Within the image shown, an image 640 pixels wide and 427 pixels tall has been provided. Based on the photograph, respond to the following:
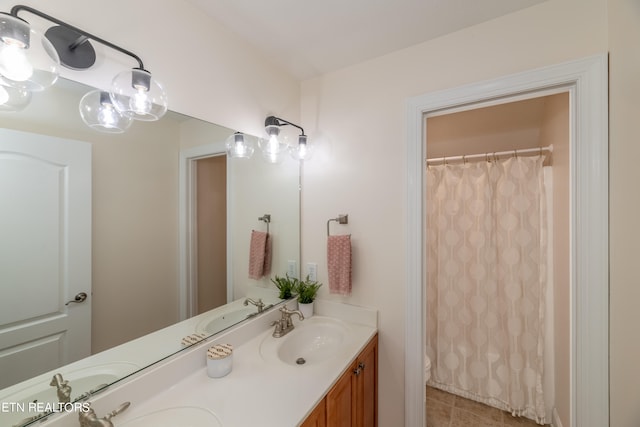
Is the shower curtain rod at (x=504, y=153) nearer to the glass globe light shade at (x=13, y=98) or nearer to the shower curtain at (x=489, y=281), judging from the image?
the shower curtain at (x=489, y=281)

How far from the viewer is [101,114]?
86cm

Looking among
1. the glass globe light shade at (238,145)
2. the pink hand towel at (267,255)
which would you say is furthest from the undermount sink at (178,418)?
the glass globe light shade at (238,145)

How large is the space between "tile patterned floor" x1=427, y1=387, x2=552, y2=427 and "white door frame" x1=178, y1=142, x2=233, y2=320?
1965 millimetres

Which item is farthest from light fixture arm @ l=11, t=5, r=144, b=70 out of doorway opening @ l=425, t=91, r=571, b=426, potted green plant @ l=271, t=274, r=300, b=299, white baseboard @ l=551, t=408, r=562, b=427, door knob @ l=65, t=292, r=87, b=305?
white baseboard @ l=551, t=408, r=562, b=427

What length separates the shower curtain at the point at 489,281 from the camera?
74.0 inches

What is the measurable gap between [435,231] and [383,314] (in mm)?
1107

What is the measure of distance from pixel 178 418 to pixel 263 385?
297 mm

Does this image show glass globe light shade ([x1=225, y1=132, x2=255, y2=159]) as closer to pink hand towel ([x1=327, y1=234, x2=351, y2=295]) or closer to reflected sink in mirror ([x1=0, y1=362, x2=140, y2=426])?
pink hand towel ([x1=327, y1=234, x2=351, y2=295])

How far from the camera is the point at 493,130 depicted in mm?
2301

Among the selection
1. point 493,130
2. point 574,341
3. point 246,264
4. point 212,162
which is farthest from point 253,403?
point 493,130

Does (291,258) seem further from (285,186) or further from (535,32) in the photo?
(535,32)

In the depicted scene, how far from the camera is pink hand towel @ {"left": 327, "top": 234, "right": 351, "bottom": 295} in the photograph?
5.05ft

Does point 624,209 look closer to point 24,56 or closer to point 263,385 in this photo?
point 263,385

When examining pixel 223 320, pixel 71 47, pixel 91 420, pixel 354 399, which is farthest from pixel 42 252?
pixel 354 399
